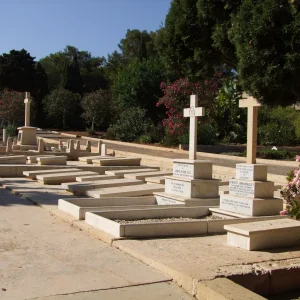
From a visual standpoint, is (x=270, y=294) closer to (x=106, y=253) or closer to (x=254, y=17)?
(x=106, y=253)

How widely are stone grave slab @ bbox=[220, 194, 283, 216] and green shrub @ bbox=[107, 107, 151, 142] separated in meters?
25.7

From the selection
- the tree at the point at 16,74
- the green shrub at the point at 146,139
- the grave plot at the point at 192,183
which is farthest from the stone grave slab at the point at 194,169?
the tree at the point at 16,74

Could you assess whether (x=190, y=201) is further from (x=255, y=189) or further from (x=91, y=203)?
(x=91, y=203)

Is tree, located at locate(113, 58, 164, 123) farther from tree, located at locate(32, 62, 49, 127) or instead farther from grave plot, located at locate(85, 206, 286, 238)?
grave plot, located at locate(85, 206, 286, 238)

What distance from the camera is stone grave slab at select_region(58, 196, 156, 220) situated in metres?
8.27

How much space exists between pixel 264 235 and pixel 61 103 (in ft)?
139

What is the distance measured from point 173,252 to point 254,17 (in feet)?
27.6

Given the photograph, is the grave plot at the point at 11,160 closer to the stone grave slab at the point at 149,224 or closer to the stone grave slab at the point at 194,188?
the stone grave slab at the point at 194,188

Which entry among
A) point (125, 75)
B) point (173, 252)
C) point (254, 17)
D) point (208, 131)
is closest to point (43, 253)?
point (173, 252)

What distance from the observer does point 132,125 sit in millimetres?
35281

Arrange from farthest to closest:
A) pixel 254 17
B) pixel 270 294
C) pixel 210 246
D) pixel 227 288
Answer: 1. pixel 254 17
2. pixel 210 246
3. pixel 270 294
4. pixel 227 288

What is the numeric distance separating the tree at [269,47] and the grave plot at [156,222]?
5.55 meters

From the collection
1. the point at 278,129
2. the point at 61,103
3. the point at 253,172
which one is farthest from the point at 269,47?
the point at 61,103

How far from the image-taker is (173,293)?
469 cm
